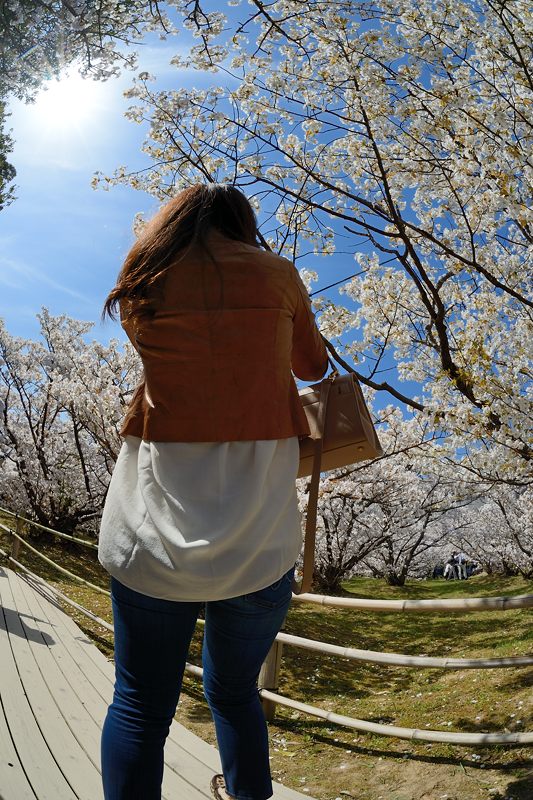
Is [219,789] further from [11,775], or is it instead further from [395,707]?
[395,707]

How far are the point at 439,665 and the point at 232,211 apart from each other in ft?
7.57

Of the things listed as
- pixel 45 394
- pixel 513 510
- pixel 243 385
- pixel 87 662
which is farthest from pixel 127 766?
pixel 513 510

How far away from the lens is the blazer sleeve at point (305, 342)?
4.40ft

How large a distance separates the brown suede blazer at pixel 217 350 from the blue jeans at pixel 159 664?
35 cm

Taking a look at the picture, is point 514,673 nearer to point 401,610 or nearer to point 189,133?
point 401,610

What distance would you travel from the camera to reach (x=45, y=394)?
15227 mm

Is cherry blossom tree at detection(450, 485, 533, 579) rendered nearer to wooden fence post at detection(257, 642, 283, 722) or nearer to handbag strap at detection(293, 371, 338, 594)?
wooden fence post at detection(257, 642, 283, 722)

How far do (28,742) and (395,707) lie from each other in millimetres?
3775

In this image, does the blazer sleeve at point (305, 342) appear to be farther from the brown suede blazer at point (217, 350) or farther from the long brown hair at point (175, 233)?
the long brown hair at point (175, 233)

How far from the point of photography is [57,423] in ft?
52.5

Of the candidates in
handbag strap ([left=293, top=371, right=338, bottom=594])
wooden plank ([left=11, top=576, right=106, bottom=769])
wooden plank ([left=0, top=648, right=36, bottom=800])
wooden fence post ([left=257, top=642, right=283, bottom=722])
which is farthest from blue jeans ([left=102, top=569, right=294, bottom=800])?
wooden fence post ([left=257, top=642, right=283, bottom=722])

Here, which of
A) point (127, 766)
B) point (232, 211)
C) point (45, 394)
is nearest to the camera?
point (127, 766)

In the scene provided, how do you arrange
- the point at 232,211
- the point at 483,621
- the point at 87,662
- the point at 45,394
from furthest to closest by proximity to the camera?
the point at 45,394, the point at 483,621, the point at 87,662, the point at 232,211

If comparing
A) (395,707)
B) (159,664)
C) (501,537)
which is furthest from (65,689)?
(501,537)
